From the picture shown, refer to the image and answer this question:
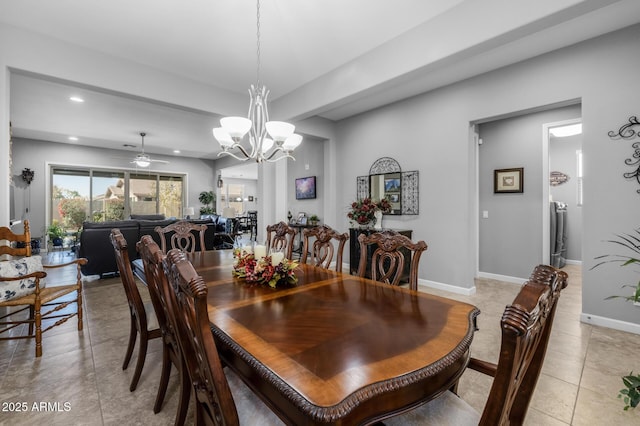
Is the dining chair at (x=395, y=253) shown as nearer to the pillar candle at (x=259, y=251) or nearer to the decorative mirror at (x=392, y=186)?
the pillar candle at (x=259, y=251)

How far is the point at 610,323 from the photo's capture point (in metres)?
2.86

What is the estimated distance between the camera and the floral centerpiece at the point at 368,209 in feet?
14.8

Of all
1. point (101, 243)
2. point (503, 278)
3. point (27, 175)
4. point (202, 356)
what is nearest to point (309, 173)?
point (101, 243)

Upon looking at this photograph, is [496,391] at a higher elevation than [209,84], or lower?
lower

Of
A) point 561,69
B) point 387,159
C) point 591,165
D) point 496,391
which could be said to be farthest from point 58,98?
point 591,165

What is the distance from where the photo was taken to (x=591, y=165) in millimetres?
2943

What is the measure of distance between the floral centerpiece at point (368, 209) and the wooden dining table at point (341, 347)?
2941 mm

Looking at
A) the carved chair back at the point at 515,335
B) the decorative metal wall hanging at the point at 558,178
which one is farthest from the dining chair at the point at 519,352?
the decorative metal wall hanging at the point at 558,178

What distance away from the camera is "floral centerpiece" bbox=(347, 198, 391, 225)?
178 inches

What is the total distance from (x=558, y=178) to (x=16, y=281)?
8185 mm

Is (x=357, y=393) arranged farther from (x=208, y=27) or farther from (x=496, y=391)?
(x=208, y=27)

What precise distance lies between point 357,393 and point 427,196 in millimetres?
3917

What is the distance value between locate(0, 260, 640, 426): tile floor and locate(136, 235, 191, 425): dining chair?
Answer: 0.26 meters

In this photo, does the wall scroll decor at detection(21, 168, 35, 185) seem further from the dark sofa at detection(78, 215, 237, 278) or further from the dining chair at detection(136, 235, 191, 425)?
the dining chair at detection(136, 235, 191, 425)
